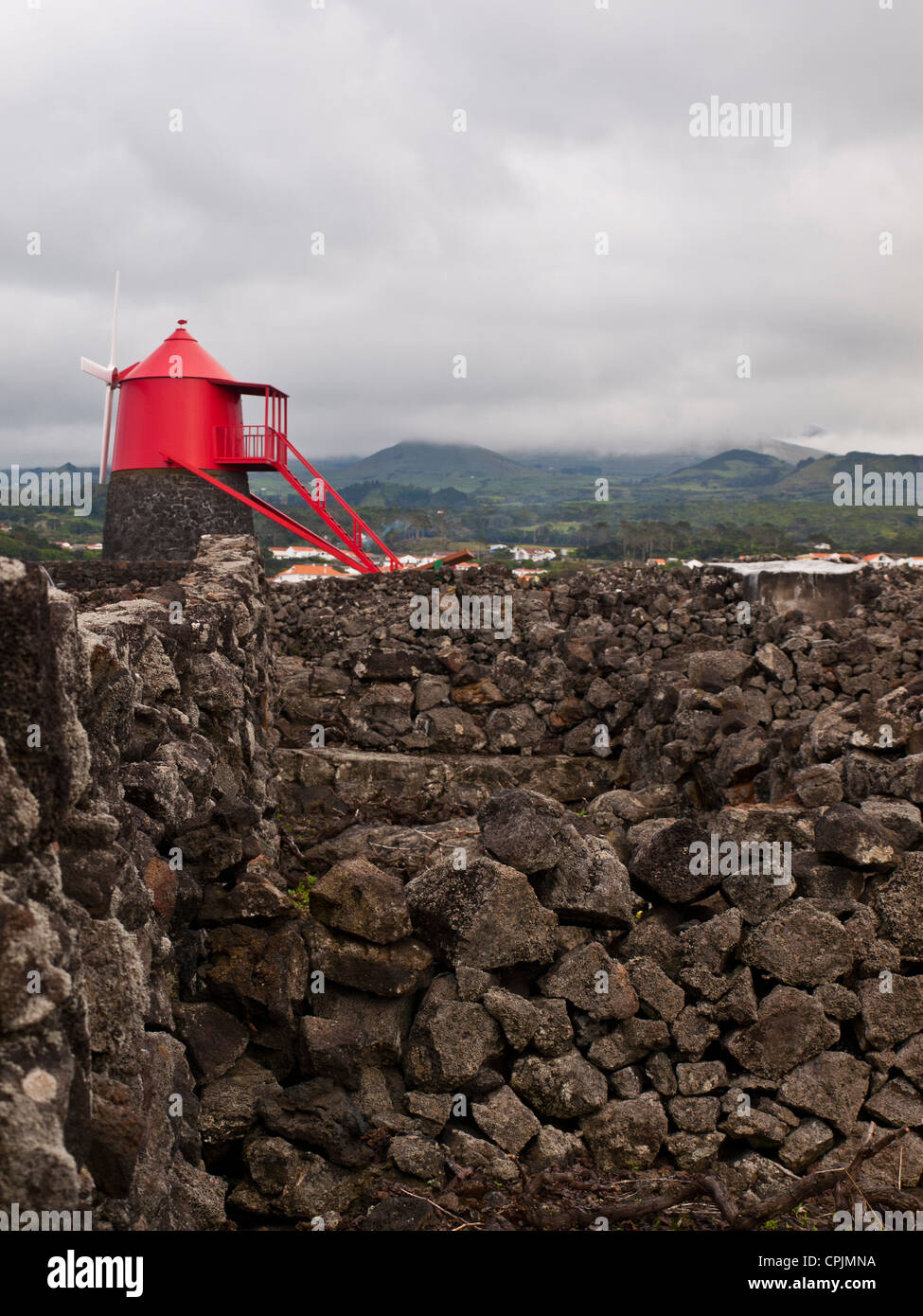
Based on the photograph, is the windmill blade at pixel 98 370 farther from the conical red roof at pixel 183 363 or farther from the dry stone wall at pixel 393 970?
the dry stone wall at pixel 393 970

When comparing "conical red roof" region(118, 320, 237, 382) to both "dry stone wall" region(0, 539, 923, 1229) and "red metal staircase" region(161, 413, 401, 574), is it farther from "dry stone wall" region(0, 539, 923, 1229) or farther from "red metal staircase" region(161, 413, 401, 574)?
"dry stone wall" region(0, 539, 923, 1229)

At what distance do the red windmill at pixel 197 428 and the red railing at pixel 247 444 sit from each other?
0.06 feet

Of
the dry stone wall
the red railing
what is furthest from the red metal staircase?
the dry stone wall

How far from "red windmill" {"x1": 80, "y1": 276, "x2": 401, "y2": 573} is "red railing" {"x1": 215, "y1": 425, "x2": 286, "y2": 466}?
2 centimetres

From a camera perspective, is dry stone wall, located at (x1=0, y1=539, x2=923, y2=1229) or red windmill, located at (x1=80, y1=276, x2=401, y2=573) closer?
dry stone wall, located at (x1=0, y1=539, x2=923, y2=1229)

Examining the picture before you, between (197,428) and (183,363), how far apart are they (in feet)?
3.93

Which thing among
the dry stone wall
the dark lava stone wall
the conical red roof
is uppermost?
the conical red roof

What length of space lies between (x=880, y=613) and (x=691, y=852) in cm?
819

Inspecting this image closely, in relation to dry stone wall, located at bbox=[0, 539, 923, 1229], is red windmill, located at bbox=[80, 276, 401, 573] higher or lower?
higher

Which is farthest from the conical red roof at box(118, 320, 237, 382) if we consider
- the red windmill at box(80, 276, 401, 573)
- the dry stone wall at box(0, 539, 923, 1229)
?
the dry stone wall at box(0, 539, 923, 1229)

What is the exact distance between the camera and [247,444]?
2017cm

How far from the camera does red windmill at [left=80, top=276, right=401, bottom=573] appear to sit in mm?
19719

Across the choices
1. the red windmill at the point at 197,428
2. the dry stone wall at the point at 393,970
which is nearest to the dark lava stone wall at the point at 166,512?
the red windmill at the point at 197,428

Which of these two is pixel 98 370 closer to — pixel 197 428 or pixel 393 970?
pixel 197 428
